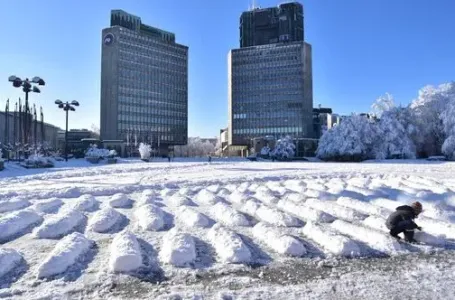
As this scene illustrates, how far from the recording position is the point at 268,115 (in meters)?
143

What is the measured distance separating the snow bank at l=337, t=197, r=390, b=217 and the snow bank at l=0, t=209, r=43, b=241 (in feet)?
33.9

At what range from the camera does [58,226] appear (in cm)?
1051

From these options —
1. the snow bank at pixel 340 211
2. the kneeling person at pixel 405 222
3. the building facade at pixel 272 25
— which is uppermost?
the building facade at pixel 272 25

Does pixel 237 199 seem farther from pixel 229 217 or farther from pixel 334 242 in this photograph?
pixel 334 242

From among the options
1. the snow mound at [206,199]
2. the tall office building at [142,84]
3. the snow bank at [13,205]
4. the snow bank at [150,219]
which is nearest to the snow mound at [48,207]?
the snow bank at [13,205]

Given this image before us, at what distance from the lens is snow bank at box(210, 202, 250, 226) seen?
11.6 meters

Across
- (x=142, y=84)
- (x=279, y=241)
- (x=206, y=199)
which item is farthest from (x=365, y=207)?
(x=142, y=84)

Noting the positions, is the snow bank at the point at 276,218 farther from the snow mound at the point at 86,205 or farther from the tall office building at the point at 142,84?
the tall office building at the point at 142,84

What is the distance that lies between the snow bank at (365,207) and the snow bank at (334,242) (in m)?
3.48

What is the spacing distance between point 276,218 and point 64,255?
6.23m

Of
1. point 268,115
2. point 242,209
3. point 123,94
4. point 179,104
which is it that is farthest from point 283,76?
point 242,209

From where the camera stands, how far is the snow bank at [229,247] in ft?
25.8

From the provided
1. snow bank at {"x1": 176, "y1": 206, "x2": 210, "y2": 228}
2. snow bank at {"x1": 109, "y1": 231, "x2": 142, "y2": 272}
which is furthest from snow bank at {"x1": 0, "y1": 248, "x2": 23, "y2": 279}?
snow bank at {"x1": 176, "y1": 206, "x2": 210, "y2": 228}

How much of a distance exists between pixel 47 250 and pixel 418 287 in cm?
747
